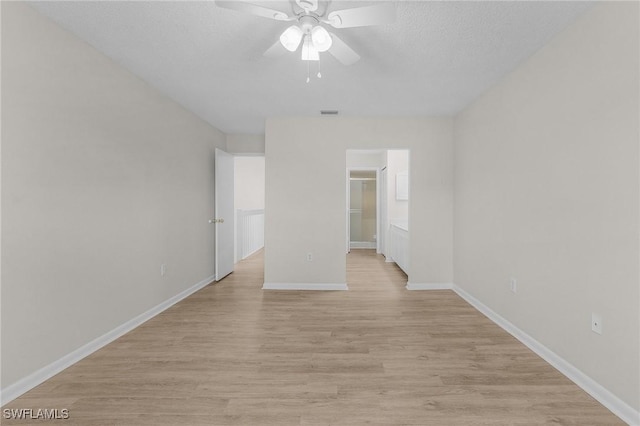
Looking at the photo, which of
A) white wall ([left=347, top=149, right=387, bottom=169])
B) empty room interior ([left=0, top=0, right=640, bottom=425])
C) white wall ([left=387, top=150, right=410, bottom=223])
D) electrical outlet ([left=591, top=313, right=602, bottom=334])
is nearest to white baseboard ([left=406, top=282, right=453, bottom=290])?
empty room interior ([left=0, top=0, right=640, bottom=425])

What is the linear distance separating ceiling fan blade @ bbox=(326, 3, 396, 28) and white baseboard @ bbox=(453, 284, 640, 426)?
2399 millimetres

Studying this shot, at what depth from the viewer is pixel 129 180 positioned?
100 inches

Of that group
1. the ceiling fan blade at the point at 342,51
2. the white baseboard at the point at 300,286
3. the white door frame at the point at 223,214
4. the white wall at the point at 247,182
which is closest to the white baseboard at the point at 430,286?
the white baseboard at the point at 300,286

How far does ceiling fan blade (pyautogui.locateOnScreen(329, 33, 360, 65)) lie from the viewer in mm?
1782

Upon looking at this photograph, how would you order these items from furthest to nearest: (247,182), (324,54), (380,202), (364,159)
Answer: (247,182)
(364,159)
(380,202)
(324,54)

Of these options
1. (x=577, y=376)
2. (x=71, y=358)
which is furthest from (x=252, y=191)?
(x=577, y=376)

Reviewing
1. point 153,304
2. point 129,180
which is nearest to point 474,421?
point 153,304

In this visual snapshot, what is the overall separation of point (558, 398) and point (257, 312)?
2470 millimetres

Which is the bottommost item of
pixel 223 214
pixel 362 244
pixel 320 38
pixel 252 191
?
pixel 362 244

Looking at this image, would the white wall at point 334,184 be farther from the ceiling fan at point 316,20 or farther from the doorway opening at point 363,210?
the doorway opening at point 363,210

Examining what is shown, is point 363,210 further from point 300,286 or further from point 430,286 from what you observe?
point 300,286

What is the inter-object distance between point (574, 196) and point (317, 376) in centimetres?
206

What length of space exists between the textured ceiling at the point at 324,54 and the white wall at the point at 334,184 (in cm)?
48

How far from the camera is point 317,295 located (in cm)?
358
